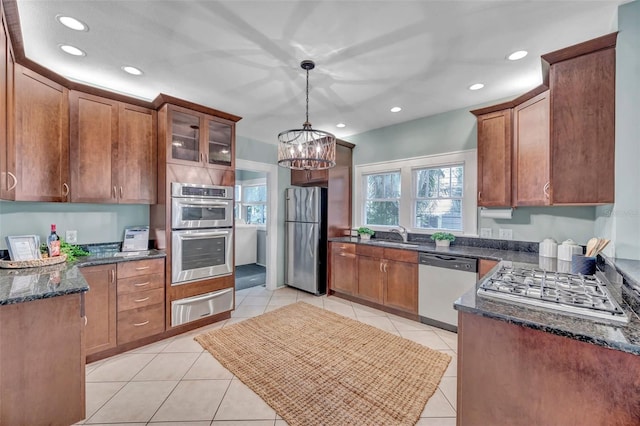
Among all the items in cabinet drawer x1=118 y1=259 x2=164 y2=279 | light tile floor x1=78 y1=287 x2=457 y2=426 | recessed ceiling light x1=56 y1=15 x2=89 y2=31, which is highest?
recessed ceiling light x1=56 y1=15 x2=89 y2=31

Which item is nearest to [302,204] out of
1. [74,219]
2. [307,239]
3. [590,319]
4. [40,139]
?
[307,239]

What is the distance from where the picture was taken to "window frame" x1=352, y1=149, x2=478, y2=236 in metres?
3.41

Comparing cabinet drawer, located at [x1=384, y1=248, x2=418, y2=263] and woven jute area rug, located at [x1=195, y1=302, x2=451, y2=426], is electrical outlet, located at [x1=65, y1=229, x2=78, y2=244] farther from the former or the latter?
cabinet drawer, located at [x1=384, y1=248, x2=418, y2=263]

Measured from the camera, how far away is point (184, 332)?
3.00 m

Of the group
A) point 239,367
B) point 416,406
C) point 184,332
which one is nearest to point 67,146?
point 184,332

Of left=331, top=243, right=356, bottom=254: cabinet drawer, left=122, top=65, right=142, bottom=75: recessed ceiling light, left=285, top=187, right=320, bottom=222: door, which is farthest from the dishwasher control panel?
left=122, top=65, right=142, bottom=75: recessed ceiling light

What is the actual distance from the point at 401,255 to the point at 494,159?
148 centimetres

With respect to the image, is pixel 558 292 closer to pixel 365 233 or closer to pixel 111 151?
pixel 365 233

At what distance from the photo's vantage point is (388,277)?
3514mm

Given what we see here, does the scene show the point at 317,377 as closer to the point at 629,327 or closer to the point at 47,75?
the point at 629,327

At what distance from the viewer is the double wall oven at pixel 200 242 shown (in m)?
2.87

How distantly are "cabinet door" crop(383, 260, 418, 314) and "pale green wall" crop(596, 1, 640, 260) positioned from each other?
1.79m

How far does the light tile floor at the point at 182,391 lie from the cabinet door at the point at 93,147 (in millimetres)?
1553

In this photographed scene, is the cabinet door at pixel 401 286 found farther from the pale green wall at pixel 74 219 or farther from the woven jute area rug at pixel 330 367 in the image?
the pale green wall at pixel 74 219
